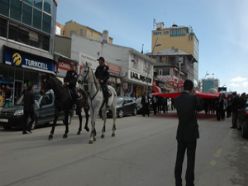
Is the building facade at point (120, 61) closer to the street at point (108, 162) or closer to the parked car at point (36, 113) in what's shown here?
the parked car at point (36, 113)

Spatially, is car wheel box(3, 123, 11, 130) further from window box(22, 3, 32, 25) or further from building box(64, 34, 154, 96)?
building box(64, 34, 154, 96)

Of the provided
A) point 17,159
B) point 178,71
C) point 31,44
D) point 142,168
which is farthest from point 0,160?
point 178,71

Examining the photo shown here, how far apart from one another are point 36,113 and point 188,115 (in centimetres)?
1207

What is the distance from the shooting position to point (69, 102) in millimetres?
14320

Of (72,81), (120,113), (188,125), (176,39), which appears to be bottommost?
(120,113)

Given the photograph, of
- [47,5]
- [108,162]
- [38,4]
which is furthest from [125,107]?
[108,162]

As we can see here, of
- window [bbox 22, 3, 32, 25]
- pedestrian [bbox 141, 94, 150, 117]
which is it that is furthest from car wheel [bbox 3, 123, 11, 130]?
pedestrian [bbox 141, 94, 150, 117]

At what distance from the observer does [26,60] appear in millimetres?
26656

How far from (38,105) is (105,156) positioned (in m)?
Result: 8.84

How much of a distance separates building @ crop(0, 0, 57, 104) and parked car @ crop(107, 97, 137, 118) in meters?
6.00

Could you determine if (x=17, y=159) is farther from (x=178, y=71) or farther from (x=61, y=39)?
(x=178, y=71)

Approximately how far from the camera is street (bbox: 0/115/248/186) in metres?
7.66

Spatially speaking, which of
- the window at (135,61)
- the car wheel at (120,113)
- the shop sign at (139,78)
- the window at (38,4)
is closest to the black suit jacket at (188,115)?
the car wheel at (120,113)

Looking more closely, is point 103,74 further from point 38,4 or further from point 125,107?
point 38,4
